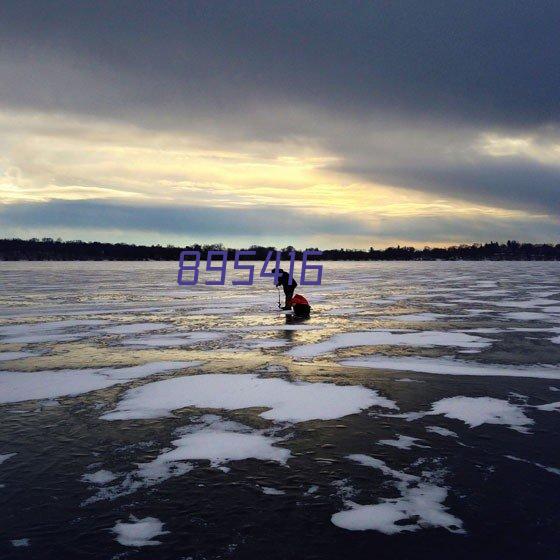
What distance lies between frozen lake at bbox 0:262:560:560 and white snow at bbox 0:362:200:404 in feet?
0.16

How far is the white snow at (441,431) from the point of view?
588 cm

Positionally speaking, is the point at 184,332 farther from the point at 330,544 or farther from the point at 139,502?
the point at 330,544

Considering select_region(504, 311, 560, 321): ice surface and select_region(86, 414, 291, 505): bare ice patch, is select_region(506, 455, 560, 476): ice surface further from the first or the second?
select_region(504, 311, 560, 321): ice surface

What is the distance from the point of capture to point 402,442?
565 centimetres

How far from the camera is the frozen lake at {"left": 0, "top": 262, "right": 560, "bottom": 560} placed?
3789 millimetres

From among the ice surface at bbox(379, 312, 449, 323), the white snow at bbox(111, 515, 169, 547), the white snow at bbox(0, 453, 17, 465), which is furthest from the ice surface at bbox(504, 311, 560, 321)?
the white snow at bbox(0, 453, 17, 465)

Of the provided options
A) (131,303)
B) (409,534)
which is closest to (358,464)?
(409,534)

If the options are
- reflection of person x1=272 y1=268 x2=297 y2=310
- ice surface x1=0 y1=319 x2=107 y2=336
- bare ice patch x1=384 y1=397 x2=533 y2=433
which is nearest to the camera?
bare ice patch x1=384 y1=397 x2=533 y2=433

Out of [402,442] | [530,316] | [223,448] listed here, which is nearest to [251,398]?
[223,448]

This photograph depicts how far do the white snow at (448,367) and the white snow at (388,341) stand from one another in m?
1.23

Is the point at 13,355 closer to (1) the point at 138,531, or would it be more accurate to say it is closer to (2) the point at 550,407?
(1) the point at 138,531

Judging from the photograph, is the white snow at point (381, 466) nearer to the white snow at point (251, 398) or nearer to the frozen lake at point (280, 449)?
the frozen lake at point (280, 449)

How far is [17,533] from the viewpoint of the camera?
382 centimetres

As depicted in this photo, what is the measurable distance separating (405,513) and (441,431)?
2.04 meters
